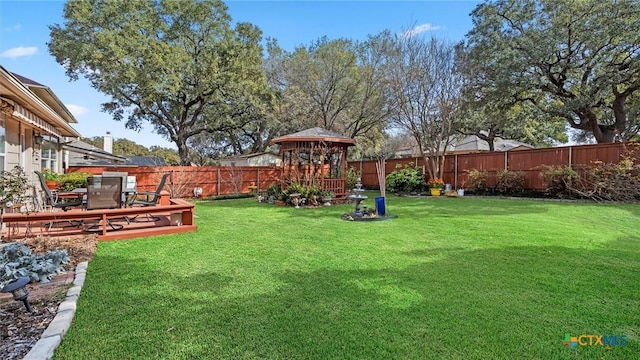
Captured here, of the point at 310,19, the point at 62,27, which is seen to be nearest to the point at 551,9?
the point at 310,19

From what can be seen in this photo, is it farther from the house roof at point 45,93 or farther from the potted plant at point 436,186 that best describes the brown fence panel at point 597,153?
the house roof at point 45,93

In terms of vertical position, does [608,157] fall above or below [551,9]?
below

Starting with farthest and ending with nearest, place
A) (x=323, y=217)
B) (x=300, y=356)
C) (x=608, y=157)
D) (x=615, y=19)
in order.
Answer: (x=615, y=19) → (x=608, y=157) → (x=323, y=217) → (x=300, y=356)

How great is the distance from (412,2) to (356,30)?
4117mm

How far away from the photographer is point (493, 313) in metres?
2.71

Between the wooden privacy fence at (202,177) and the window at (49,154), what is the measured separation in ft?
8.95

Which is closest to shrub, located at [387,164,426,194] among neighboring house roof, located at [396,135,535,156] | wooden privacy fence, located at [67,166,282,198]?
wooden privacy fence, located at [67,166,282,198]

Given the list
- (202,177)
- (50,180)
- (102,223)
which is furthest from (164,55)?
(102,223)

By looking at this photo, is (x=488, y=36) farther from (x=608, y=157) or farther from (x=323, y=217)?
(x=323, y=217)

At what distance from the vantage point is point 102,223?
17.9 feet

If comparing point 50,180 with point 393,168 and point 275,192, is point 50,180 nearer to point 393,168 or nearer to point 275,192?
point 275,192

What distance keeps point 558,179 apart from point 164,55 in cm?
1608

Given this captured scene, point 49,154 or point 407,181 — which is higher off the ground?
point 49,154

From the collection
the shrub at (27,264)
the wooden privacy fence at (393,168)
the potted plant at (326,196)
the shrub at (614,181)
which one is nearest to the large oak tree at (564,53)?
the wooden privacy fence at (393,168)
